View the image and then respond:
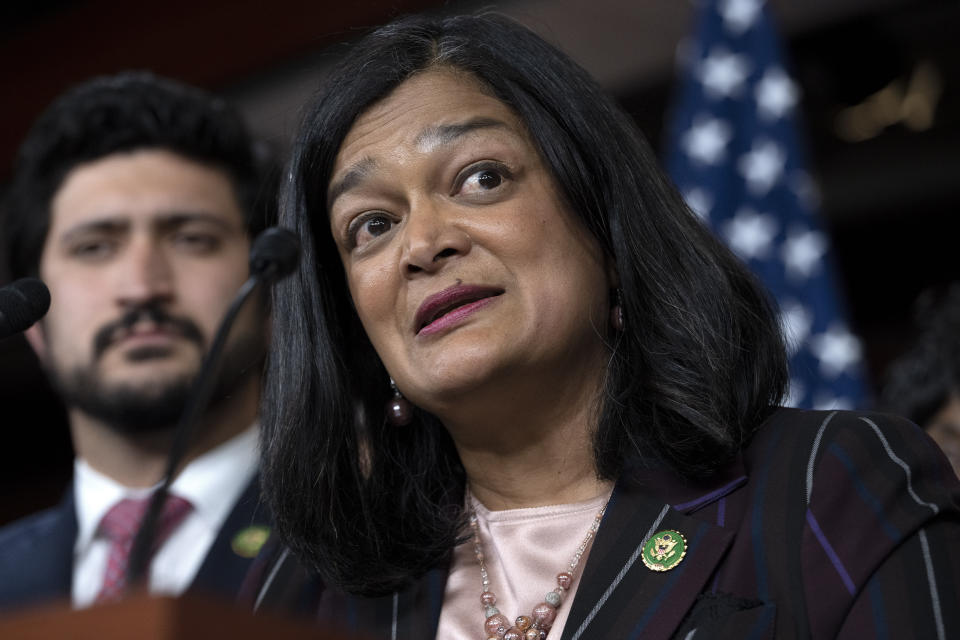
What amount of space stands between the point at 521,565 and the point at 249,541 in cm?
72

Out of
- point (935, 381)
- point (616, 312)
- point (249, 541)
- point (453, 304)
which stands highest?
point (453, 304)

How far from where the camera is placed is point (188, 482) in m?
2.42

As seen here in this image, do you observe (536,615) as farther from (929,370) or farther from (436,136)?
(929,370)

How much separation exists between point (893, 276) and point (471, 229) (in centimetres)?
469

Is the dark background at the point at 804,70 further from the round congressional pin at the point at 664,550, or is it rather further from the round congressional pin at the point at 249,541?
the round congressional pin at the point at 664,550

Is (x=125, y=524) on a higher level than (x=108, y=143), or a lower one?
lower

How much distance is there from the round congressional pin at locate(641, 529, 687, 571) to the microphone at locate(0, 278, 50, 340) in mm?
756

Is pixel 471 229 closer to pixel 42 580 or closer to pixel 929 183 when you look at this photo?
pixel 42 580

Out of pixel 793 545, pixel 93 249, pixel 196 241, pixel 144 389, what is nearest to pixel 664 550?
pixel 793 545

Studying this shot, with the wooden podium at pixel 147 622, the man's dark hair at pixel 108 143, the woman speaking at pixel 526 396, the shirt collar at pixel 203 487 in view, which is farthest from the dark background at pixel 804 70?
the wooden podium at pixel 147 622

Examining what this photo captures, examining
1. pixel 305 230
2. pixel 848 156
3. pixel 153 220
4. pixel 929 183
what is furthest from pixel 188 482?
pixel 929 183

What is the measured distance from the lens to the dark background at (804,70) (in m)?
4.47

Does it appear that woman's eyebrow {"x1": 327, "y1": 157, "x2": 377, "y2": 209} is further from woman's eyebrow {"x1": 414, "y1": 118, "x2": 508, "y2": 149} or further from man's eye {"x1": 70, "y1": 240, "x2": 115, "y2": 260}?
man's eye {"x1": 70, "y1": 240, "x2": 115, "y2": 260}

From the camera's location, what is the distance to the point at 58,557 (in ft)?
7.98
